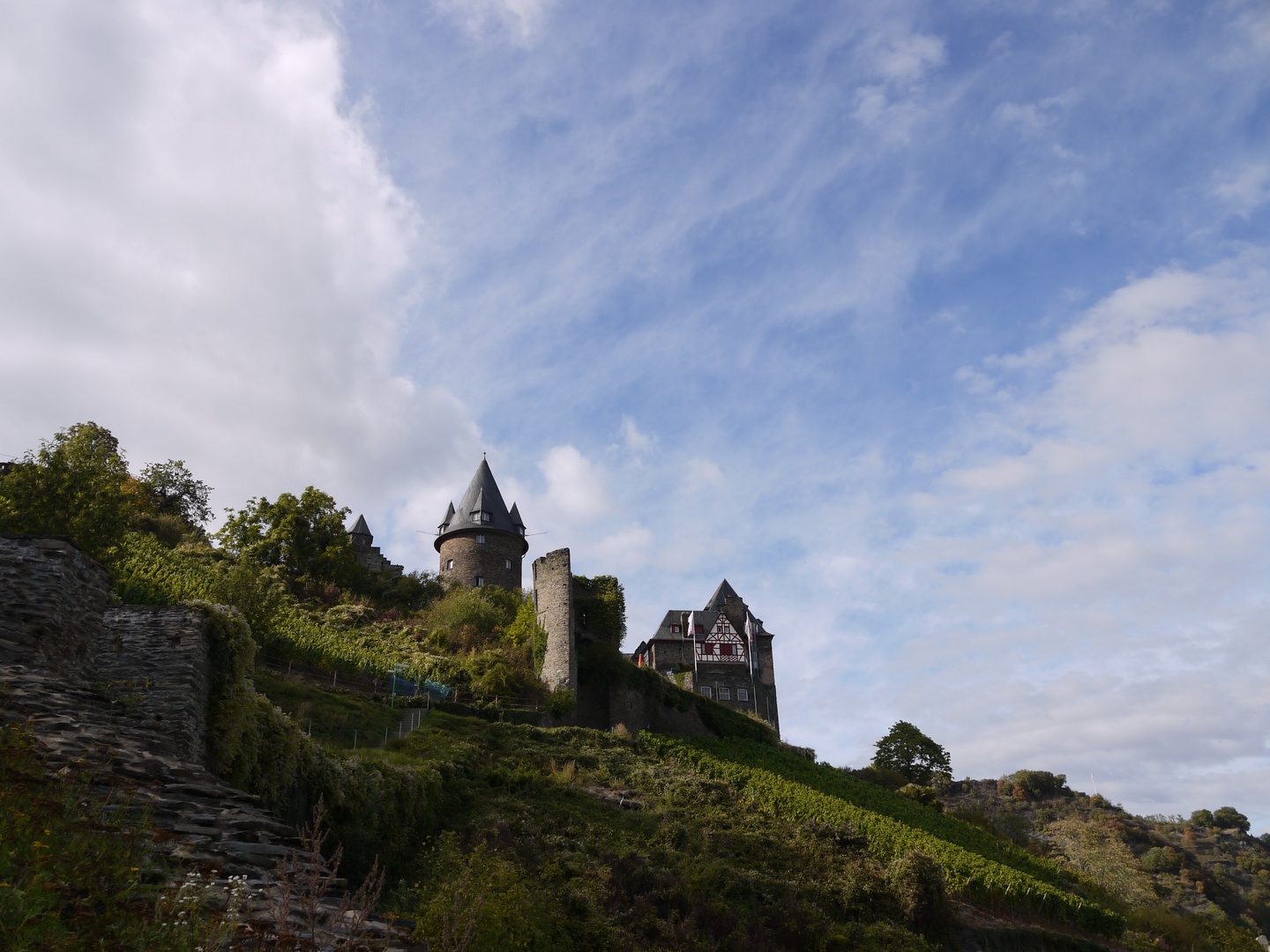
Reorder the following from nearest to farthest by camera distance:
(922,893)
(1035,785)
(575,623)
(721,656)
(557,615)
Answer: (922,893)
(557,615)
(575,623)
(721,656)
(1035,785)

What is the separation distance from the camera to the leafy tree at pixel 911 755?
50.9 metres

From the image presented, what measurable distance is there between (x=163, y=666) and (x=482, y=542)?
38.5 m

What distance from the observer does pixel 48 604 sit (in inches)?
375

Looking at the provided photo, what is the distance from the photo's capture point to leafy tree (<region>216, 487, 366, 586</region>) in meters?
41.5

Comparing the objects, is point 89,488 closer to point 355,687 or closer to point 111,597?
point 355,687

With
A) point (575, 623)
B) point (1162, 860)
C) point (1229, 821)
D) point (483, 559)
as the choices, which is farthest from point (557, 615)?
point (1229, 821)

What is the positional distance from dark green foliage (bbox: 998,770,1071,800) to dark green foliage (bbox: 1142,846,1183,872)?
40.5 feet

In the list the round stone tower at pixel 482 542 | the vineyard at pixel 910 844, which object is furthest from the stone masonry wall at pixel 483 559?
the vineyard at pixel 910 844

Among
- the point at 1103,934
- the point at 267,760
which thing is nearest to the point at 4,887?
the point at 267,760

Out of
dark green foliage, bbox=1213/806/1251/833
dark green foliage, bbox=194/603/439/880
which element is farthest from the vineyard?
dark green foliage, bbox=1213/806/1251/833

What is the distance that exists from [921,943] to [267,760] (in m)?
16.9

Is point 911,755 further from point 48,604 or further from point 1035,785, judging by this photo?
point 48,604

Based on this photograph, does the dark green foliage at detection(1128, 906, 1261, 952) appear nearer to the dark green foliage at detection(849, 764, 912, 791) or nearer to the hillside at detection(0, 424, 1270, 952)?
the hillside at detection(0, 424, 1270, 952)

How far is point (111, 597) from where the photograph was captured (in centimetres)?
1138
